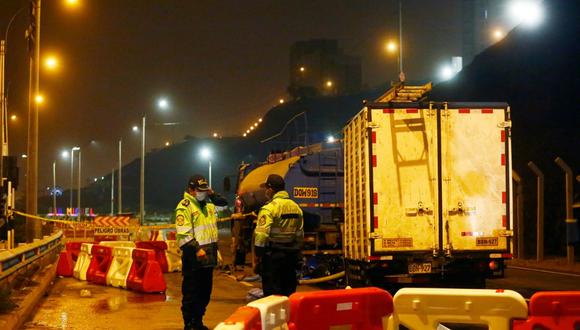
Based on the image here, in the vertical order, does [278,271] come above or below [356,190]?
below

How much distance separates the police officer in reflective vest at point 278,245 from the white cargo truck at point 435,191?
2.64 m

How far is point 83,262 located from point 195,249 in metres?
9.46

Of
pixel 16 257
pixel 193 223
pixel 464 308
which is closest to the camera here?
pixel 464 308

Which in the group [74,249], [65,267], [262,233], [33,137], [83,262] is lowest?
[65,267]

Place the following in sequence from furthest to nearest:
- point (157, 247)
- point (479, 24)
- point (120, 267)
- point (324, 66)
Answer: point (324, 66) → point (479, 24) → point (157, 247) → point (120, 267)

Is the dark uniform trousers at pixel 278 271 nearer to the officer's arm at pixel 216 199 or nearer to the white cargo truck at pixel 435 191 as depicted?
the officer's arm at pixel 216 199

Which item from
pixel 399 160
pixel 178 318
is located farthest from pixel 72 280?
pixel 399 160

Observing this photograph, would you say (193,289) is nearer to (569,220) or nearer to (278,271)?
(278,271)

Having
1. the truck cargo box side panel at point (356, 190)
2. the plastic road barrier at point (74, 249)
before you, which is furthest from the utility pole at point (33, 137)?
the truck cargo box side panel at point (356, 190)

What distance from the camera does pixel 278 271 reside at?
8258mm

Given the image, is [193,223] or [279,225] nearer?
[279,225]

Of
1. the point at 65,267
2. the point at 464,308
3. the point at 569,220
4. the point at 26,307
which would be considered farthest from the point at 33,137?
the point at 464,308

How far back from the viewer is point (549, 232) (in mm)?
29062

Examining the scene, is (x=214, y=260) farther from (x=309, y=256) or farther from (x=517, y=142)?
(x=517, y=142)
